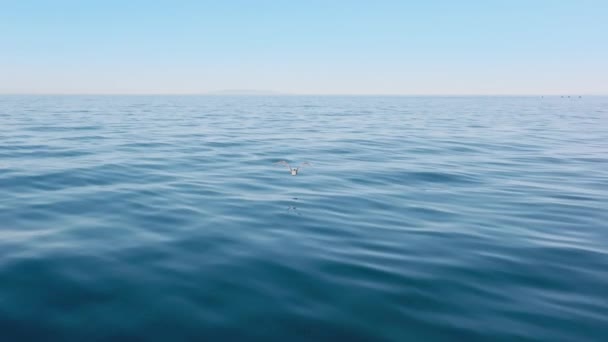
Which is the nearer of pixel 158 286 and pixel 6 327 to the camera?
pixel 6 327

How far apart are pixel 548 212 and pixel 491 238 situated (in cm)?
262

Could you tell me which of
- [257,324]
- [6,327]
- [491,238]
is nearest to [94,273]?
[6,327]

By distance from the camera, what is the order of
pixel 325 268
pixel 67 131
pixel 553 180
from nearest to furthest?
1. pixel 325 268
2. pixel 553 180
3. pixel 67 131

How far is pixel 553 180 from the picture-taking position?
12102 mm

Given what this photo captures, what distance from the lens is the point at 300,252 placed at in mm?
6500

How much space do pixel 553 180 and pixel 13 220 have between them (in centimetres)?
1376

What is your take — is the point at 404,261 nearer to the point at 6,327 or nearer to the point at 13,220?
the point at 6,327

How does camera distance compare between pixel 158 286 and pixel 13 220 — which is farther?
pixel 13 220

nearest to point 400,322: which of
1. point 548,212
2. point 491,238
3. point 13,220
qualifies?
point 491,238

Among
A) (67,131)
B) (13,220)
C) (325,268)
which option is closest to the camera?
(325,268)

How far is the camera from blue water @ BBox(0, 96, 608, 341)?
4.46 m

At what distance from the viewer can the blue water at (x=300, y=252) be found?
4.46 metres

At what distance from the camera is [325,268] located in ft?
19.3

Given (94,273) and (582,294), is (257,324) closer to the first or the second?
(94,273)
